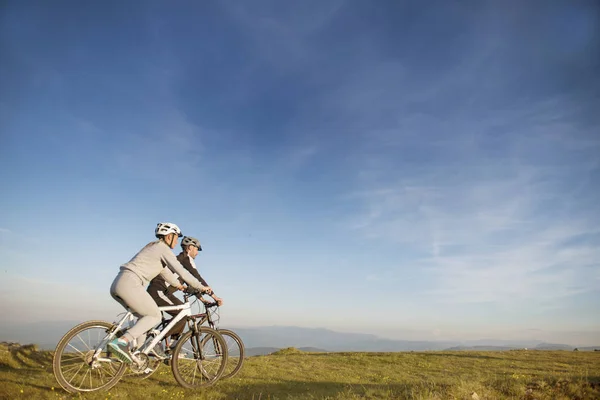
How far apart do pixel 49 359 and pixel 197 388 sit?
28.6 feet

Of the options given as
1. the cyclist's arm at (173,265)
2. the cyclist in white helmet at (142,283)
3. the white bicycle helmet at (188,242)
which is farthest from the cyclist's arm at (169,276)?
the white bicycle helmet at (188,242)

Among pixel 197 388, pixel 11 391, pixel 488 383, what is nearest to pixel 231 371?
pixel 197 388

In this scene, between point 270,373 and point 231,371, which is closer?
point 231,371

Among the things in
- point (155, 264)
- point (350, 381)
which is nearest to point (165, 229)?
point (155, 264)

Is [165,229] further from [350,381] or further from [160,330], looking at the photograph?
[350,381]

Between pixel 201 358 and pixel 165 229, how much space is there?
11.4ft

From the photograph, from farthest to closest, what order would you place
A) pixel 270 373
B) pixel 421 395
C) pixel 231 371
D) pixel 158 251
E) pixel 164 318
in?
1. pixel 270 373
2. pixel 231 371
3. pixel 164 318
4. pixel 158 251
5. pixel 421 395

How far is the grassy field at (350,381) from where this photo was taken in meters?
8.30

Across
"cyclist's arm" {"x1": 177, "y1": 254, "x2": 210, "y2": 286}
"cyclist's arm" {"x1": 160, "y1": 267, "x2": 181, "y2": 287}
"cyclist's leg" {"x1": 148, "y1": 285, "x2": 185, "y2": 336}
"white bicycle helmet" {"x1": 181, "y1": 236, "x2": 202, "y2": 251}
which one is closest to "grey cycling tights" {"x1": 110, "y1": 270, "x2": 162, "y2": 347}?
"cyclist's arm" {"x1": 160, "y1": 267, "x2": 181, "y2": 287}

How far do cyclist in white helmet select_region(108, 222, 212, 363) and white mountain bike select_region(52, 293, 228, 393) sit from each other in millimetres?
305

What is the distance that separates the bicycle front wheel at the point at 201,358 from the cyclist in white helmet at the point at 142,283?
109 cm

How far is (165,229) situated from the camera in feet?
30.9

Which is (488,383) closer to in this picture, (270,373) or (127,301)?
(270,373)

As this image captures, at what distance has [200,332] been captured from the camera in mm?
9906
